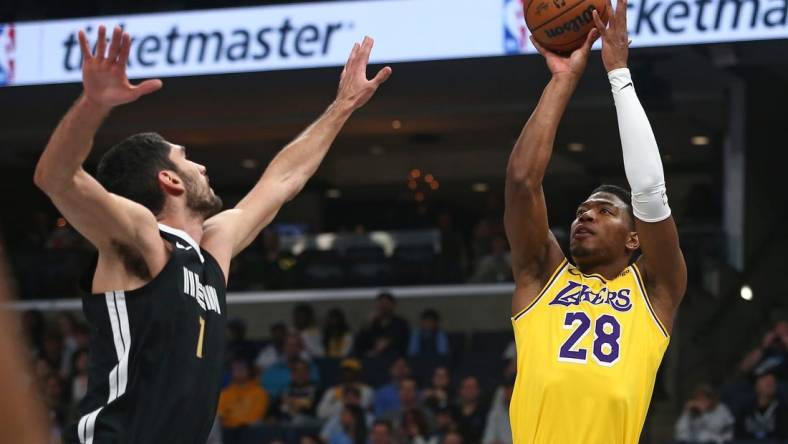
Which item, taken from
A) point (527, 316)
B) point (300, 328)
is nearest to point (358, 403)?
point (300, 328)

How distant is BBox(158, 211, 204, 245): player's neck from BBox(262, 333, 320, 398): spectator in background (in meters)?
9.16

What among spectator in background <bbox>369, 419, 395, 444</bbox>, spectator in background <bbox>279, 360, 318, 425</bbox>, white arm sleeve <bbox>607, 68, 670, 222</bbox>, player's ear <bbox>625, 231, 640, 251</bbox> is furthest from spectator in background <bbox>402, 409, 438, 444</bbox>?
white arm sleeve <bbox>607, 68, 670, 222</bbox>

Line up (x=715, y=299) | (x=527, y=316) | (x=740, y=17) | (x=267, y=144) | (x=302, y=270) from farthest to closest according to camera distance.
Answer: (x=267, y=144) → (x=302, y=270) → (x=715, y=299) → (x=740, y=17) → (x=527, y=316)

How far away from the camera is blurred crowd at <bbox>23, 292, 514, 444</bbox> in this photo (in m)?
11.3

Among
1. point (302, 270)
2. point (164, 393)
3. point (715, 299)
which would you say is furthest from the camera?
point (302, 270)

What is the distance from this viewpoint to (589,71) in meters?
14.5

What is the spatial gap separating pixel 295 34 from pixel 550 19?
25.3ft

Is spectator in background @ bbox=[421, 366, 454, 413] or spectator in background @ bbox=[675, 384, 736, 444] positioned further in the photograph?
spectator in background @ bbox=[421, 366, 454, 413]

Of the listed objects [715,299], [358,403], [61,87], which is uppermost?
[61,87]

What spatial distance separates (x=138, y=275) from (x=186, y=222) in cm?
32

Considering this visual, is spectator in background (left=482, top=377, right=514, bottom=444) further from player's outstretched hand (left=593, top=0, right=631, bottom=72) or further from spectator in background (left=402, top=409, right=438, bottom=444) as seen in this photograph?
player's outstretched hand (left=593, top=0, right=631, bottom=72)

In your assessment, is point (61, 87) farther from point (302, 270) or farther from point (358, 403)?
point (358, 403)

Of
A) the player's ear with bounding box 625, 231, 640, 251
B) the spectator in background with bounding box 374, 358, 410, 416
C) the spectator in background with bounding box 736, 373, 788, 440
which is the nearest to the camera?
the player's ear with bounding box 625, 231, 640, 251

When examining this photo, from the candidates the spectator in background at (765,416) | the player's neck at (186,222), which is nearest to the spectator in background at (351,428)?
the spectator in background at (765,416)
